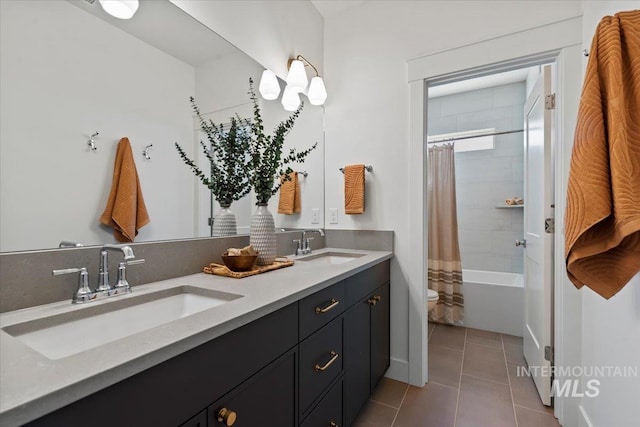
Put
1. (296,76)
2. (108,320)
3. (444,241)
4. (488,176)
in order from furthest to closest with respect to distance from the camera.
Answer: (488,176) → (444,241) → (296,76) → (108,320)

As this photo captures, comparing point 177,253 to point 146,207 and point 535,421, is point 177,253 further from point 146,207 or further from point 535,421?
point 535,421

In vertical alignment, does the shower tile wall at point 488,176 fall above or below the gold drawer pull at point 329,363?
above

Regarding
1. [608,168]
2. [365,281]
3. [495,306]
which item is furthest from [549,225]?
[495,306]

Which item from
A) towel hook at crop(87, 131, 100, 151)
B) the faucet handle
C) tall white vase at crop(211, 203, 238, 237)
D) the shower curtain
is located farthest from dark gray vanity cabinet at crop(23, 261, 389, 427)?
the shower curtain

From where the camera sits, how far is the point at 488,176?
3.41 metres

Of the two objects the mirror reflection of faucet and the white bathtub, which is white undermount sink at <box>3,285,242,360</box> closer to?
the mirror reflection of faucet

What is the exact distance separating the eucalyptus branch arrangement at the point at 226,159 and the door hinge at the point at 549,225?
1.69 meters

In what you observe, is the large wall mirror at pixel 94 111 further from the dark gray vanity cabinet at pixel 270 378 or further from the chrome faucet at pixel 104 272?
→ the dark gray vanity cabinet at pixel 270 378

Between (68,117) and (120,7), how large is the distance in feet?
1.49

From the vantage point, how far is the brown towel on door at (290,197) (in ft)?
6.94

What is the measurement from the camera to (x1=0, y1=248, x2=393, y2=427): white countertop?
427 millimetres

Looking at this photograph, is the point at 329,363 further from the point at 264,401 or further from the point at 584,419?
the point at 584,419

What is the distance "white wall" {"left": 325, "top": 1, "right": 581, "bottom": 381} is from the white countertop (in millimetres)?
1156

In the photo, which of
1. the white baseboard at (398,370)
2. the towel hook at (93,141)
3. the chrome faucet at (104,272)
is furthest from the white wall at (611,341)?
the towel hook at (93,141)
